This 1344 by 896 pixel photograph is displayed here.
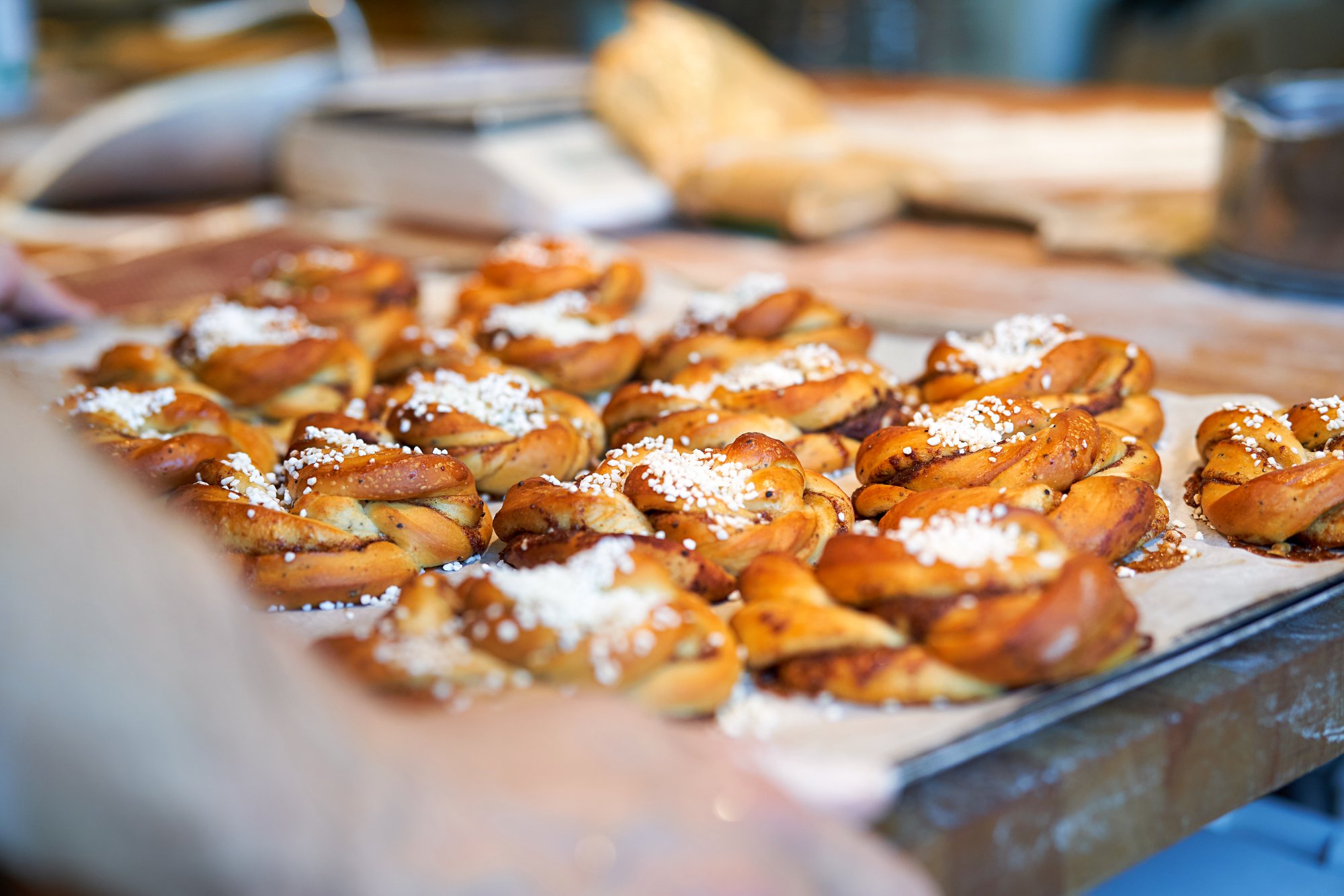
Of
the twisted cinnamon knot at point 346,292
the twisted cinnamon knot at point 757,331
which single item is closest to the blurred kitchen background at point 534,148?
the twisted cinnamon knot at point 346,292

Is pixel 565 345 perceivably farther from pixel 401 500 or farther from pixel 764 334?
pixel 401 500

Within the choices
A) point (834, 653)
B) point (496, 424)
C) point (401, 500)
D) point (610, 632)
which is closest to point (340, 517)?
point (401, 500)

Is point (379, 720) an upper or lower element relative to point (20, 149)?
upper

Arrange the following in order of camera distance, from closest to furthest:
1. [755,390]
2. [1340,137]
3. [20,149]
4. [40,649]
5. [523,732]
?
[40,649], [523,732], [755,390], [1340,137], [20,149]

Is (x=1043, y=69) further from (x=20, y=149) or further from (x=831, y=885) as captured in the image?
(x=831, y=885)

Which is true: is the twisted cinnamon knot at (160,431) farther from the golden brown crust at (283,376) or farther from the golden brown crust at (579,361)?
the golden brown crust at (579,361)

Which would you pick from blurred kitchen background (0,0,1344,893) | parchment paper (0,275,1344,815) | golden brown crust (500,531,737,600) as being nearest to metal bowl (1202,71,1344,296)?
blurred kitchen background (0,0,1344,893)

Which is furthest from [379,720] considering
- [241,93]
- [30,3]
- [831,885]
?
[30,3]
